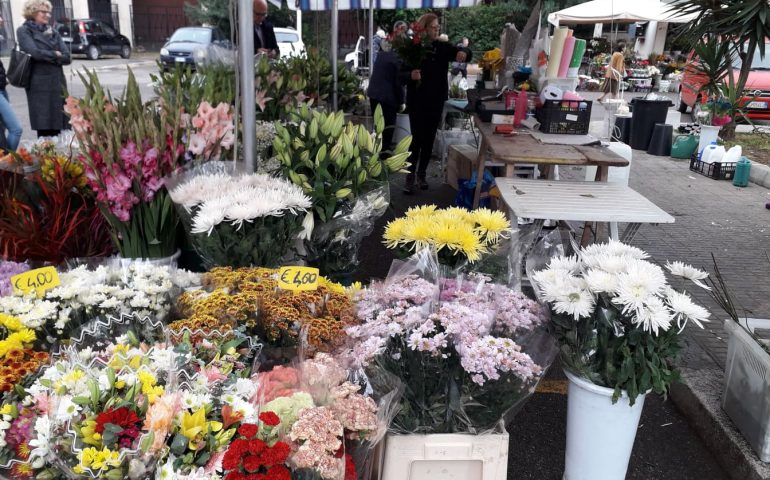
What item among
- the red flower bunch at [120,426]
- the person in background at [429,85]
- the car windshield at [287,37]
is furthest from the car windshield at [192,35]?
the red flower bunch at [120,426]

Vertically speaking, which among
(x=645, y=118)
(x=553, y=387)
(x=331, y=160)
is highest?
(x=331, y=160)

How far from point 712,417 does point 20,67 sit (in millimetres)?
6913

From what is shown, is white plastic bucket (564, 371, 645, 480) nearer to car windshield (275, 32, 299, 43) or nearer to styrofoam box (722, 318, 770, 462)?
styrofoam box (722, 318, 770, 462)

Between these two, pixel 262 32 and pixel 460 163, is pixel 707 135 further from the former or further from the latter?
pixel 262 32

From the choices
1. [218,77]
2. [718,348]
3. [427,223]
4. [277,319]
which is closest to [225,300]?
[277,319]

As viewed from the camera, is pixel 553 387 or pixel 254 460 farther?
pixel 553 387

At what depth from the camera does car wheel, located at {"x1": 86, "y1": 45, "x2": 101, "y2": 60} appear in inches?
918

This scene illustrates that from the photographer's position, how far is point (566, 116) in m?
4.91

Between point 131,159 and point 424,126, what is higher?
point 131,159

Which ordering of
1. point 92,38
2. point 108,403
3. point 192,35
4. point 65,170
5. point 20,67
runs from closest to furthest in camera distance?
1. point 108,403
2. point 65,170
3. point 20,67
4. point 192,35
5. point 92,38

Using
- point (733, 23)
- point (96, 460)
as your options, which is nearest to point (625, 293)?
point (96, 460)

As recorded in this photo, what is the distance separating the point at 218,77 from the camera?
363cm

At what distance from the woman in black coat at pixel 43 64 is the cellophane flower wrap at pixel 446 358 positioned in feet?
19.4

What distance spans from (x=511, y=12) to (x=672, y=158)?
54.0 ft
